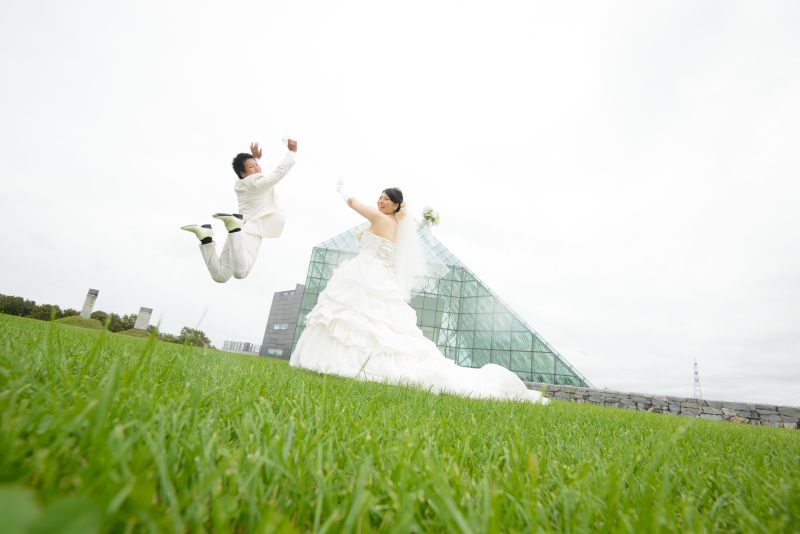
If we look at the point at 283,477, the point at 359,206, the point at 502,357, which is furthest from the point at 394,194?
the point at 502,357

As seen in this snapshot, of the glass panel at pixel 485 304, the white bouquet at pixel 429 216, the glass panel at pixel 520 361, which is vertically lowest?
the glass panel at pixel 520 361

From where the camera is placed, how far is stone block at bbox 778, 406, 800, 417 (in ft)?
27.5

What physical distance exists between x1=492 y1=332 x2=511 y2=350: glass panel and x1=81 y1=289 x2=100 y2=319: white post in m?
19.5

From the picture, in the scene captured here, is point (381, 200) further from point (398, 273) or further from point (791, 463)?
point (791, 463)

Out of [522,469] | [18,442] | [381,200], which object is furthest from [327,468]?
[381,200]

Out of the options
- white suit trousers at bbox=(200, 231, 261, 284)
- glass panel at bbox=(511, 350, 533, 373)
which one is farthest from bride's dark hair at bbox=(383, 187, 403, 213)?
glass panel at bbox=(511, 350, 533, 373)

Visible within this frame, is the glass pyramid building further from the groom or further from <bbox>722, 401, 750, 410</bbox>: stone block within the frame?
the groom

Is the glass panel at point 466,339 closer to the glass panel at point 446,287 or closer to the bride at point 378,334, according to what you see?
the glass panel at point 446,287

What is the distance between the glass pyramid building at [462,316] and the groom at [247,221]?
11882 millimetres

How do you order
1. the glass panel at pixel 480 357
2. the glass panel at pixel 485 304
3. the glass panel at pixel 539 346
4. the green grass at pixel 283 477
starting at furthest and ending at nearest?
the glass panel at pixel 485 304, the glass panel at pixel 480 357, the glass panel at pixel 539 346, the green grass at pixel 283 477

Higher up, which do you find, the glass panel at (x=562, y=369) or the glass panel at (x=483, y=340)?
the glass panel at (x=483, y=340)

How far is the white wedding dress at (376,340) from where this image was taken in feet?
15.0

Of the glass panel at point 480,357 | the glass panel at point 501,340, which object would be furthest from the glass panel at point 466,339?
the glass panel at point 501,340

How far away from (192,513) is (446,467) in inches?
27.0
